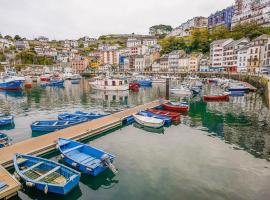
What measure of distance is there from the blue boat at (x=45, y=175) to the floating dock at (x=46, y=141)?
750 millimetres

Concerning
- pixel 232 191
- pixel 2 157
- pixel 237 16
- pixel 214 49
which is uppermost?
pixel 237 16

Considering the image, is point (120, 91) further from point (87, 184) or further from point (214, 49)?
point (214, 49)

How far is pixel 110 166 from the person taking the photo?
1305cm

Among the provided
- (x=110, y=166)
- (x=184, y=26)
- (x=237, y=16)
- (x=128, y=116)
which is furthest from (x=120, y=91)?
(x=184, y=26)

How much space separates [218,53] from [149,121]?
267 ft

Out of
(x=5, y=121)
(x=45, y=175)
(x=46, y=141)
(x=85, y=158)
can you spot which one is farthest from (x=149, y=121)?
(x=5, y=121)

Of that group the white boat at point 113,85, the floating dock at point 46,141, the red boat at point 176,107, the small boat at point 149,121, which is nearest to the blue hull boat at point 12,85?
the white boat at point 113,85

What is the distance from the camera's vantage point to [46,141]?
16.8 meters

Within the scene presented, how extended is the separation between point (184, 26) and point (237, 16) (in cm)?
5746

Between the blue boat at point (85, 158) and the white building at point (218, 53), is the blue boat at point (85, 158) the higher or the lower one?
the lower one

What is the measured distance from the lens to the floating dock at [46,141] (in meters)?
10.8

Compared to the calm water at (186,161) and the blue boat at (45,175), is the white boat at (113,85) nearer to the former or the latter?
the calm water at (186,161)

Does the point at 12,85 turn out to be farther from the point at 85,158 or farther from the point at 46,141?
the point at 85,158

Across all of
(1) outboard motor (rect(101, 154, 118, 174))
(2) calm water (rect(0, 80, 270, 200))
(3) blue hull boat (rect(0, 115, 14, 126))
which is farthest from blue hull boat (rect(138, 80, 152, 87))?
(1) outboard motor (rect(101, 154, 118, 174))
